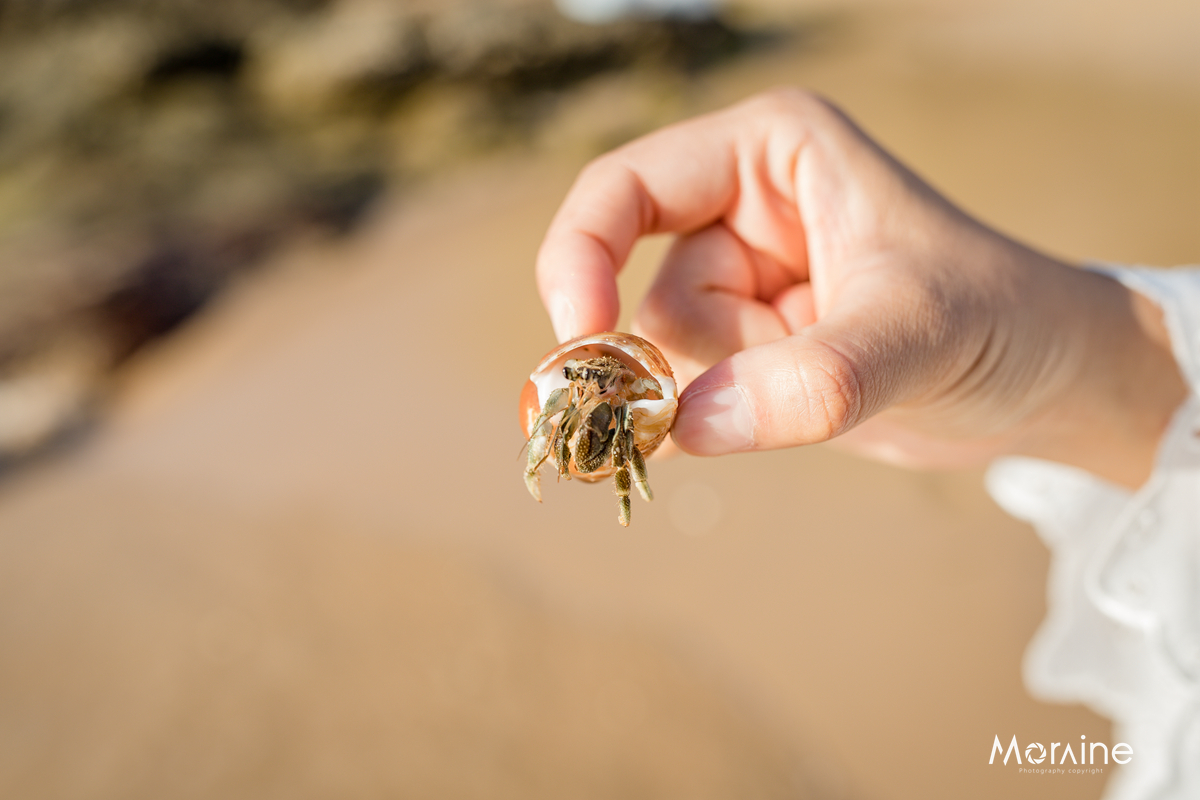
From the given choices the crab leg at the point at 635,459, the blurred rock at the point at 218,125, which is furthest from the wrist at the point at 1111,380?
the blurred rock at the point at 218,125

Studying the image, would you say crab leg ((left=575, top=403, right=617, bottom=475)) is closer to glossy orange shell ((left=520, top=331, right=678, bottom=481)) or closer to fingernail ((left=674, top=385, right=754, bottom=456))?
glossy orange shell ((left=520, top=331, right=678, bottom=481))

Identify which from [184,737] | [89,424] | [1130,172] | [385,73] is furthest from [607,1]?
[184,737]

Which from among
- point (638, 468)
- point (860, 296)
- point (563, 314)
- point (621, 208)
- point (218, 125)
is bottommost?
point (638, 468)

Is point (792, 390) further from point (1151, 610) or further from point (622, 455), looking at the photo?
point (1151, 610)

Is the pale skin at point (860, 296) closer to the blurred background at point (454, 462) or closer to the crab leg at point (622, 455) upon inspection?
the crab leg at point (622, 455)

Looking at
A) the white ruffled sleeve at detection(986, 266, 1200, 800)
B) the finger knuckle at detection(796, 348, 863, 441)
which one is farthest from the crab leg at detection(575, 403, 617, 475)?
the white ruffled sleeve at detection(986, 266, 1200, 800)

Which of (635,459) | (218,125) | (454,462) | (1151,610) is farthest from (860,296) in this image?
(218,125)
